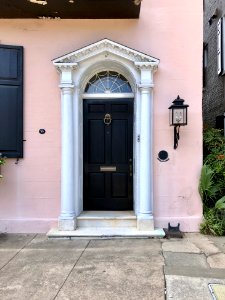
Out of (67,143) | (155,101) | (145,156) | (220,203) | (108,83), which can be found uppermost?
(108,83)

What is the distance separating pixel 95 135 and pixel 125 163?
2.71 feet

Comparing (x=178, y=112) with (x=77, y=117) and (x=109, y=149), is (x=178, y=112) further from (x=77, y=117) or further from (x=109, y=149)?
(x=77, y=117)

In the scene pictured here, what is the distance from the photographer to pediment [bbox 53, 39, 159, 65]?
6.14 meters

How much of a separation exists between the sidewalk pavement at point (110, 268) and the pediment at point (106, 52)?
3.25 meters

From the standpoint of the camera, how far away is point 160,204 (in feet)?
21.0

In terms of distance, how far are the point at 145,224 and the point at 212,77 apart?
6.69m

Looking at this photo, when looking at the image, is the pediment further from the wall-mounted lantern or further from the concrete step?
the concrete step

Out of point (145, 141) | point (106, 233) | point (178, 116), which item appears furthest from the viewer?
point (145, 141)

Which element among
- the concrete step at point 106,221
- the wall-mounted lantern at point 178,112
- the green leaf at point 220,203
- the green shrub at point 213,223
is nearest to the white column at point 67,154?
the concrete step at point 106,221

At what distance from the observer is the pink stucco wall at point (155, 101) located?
640cm

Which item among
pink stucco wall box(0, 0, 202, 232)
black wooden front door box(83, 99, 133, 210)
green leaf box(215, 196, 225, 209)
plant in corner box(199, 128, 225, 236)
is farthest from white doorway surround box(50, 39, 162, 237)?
green leaf box(215, 196, 225, 209)

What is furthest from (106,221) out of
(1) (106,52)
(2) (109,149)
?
(1) (106,52)

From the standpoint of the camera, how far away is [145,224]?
20.1 feet

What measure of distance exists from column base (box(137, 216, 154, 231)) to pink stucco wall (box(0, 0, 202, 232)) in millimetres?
311
